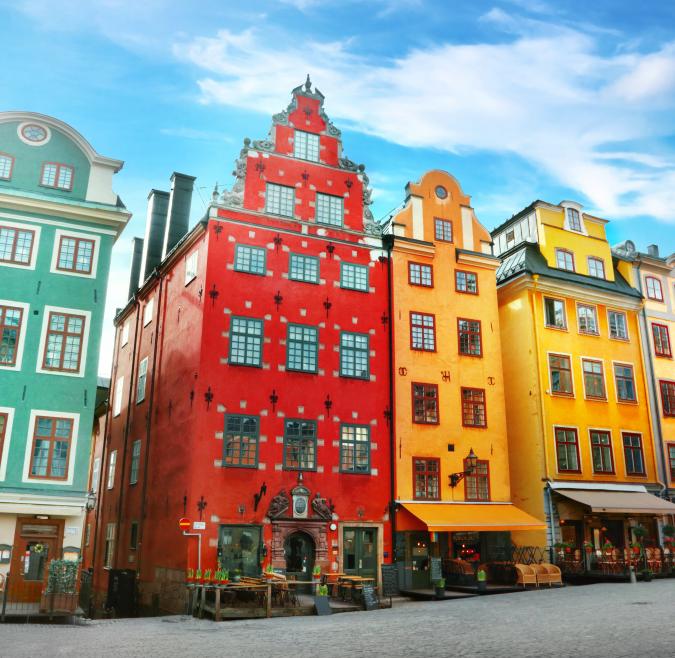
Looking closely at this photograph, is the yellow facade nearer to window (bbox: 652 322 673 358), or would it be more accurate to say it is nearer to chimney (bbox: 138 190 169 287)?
window (bbox: 652 322 673 358)

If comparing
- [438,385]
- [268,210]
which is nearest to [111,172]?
[268,210]

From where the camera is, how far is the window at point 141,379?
31.2m

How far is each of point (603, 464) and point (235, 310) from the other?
1806cm

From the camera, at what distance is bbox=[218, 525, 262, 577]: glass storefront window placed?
22812mm

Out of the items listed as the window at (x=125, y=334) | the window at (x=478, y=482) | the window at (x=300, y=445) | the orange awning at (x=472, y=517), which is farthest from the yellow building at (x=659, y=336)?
the window at (x=125, y=334)

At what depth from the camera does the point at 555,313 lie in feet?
106

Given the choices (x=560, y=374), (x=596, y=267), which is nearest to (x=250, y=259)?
(x=560, y=374)

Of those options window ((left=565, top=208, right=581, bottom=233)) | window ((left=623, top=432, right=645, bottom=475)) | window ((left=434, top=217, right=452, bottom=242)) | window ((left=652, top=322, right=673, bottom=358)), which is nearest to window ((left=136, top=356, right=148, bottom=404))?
window ((left=434, top=217, right=452, bottom=242))

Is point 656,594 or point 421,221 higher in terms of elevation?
point 421,221

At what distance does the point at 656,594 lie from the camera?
21.7 metres

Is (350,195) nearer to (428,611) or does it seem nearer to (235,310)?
(235,310)

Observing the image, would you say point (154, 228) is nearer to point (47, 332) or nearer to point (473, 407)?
point (47, 332)

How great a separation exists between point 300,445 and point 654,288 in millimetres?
22061

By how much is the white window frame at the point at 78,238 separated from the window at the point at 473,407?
15403 millimetres
